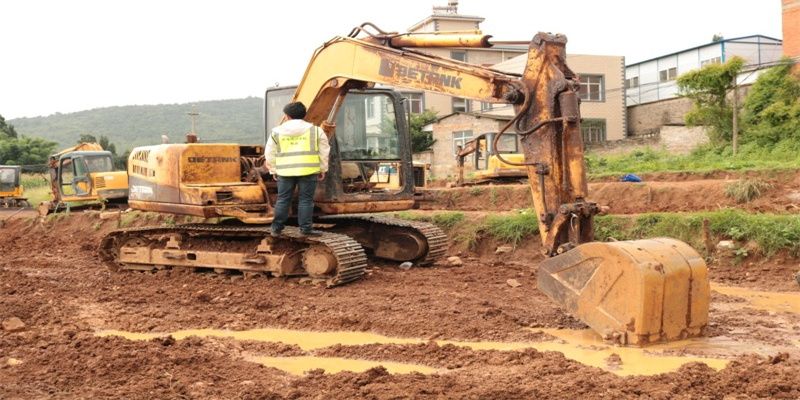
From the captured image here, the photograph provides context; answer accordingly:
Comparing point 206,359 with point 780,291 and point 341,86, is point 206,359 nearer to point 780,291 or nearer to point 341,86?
point 341,86

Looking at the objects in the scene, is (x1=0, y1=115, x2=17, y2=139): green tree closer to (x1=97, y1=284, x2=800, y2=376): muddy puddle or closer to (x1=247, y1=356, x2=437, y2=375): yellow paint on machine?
(x1=97, y1=284, x2=800, y2=376): muddy puddle

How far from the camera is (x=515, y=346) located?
19.5 ft

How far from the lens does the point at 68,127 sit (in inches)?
4195

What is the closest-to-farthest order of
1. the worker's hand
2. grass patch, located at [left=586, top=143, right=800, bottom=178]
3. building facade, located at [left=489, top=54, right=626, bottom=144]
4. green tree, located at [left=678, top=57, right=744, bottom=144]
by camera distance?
the worker's hand, grass patch, located at [left=586, top=143, right=800, bottom=178], green tree, located at [left=678, top=57, right=744, bottom=144], building facade, located at [left=489, top=54, right=626, bottom=144]

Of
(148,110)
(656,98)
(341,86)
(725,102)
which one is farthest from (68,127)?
(341,86)

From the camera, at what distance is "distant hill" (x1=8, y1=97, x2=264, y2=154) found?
95812 mm

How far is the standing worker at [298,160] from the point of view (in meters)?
8.71

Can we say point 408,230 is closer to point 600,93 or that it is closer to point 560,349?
point 560,349

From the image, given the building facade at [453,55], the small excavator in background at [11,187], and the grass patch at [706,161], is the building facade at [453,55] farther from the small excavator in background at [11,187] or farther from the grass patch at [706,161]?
the small excavator in background at [11,187]

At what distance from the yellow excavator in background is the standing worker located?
14460 millimetres

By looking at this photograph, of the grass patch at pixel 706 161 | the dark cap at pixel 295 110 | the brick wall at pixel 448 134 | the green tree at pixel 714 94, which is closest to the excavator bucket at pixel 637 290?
the dark cap at pixel 295 110

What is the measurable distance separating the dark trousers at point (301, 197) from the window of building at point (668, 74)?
4057 cm

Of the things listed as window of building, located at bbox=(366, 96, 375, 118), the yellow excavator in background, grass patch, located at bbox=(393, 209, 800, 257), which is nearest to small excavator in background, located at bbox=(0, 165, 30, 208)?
the yellow excavator in background

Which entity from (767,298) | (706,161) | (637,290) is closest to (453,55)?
(706,161)
